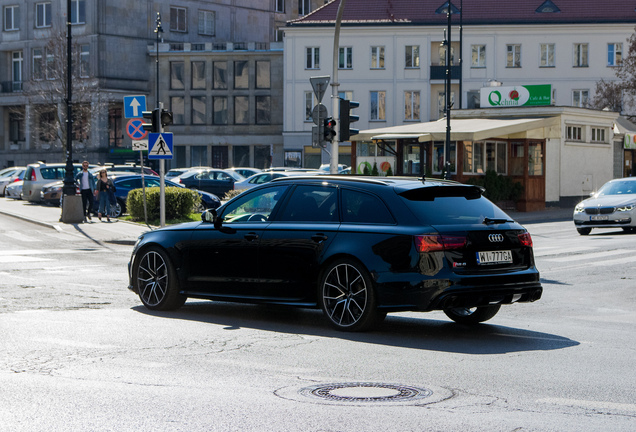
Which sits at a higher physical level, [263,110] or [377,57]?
[377,57]

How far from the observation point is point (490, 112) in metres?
42.7

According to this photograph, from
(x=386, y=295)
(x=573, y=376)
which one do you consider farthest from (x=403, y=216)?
(x=573, y=376)

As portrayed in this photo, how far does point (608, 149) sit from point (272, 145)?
34919mm

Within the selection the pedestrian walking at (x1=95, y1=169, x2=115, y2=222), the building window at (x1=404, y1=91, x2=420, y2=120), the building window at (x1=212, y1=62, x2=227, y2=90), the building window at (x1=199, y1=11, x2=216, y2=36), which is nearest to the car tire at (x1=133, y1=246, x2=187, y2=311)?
the pedestrian walking at (x1=95, y1=169, x2=115, y2=222)

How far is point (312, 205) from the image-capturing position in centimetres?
985

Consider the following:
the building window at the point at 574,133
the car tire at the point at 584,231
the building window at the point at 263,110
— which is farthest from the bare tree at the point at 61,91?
the car tire at the point at 584,231

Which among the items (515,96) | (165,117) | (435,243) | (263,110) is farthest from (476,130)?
(263,110)

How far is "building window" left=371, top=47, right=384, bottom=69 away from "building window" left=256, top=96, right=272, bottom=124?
1058 centimetres

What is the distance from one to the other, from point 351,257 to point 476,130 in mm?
28458

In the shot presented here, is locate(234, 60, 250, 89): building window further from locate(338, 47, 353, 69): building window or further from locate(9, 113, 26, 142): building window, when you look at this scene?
locate(9, 113, 26, 142): building window

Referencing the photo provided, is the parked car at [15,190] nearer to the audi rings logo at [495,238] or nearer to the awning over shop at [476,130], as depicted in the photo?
the awning over shop at [476,130]

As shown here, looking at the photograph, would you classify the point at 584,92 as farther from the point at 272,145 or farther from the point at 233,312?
the point at 233,312

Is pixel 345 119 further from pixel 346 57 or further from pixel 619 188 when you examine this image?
pixel 346 57

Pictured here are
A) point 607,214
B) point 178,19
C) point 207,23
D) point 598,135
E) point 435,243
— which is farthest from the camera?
point 207,23
